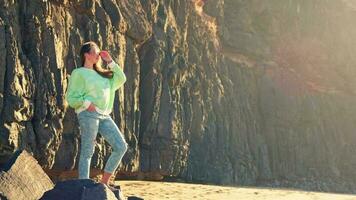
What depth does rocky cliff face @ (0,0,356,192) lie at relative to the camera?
40.3ft

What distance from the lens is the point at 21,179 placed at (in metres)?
7.38

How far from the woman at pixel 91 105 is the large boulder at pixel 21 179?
84 centimetres

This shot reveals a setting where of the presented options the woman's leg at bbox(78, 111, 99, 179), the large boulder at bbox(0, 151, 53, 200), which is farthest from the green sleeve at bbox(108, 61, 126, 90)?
the large boulder at bbox(0, 151, 53, 200)

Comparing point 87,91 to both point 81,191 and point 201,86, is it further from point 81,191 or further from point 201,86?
point 201,86

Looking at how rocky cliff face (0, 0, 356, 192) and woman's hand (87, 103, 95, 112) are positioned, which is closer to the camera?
woman's hand (87, 103, 95, 112)

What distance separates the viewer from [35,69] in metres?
12.2

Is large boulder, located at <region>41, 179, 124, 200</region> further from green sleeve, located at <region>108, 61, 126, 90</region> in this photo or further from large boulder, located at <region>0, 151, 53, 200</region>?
green sleeve, located at <region>108, 61, 126, 90</region>

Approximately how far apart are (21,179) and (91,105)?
1486 mm

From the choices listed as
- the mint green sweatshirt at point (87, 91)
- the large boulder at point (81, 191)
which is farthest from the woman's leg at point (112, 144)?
the large boulder at point (81, 191)

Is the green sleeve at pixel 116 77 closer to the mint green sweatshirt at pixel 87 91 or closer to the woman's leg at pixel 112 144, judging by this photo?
the mint green sweatshirt at pixel 87 91

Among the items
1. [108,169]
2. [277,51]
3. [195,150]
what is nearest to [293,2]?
[277,51]

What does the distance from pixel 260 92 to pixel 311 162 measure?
4876 mm

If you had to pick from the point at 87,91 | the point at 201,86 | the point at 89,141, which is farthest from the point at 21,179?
the point at 201,86

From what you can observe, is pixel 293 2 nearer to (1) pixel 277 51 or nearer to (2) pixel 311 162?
(1) pixel 277 51
